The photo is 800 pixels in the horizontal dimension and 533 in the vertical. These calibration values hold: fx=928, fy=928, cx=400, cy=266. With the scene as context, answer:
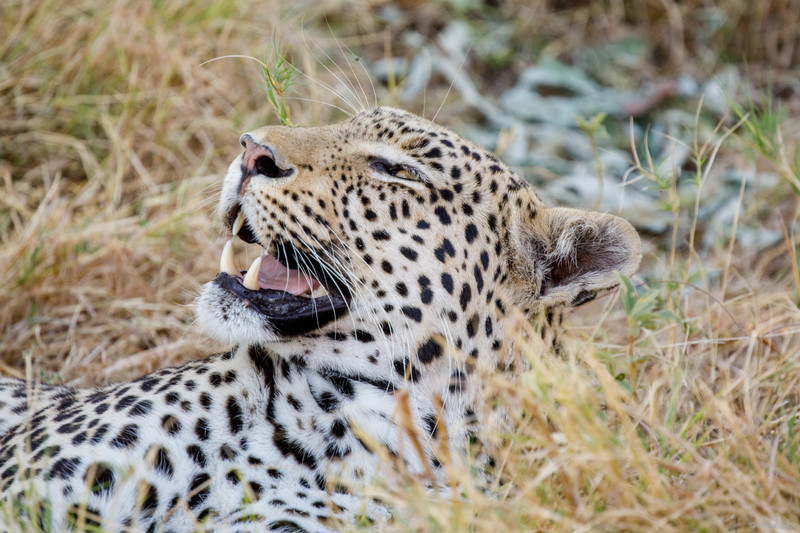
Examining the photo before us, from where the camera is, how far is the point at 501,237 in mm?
4105

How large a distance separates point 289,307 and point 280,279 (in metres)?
0.21

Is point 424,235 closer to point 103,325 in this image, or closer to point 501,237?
point 501,237

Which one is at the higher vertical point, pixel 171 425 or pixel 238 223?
pixel 238 223

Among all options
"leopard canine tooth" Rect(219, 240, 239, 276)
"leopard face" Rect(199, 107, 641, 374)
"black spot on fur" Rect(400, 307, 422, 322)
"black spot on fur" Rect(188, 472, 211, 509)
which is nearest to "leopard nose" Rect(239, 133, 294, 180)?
"leopard face" Rect(199, 107, 641, 374)

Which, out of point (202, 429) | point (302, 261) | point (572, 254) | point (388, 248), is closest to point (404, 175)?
point (388, 248)

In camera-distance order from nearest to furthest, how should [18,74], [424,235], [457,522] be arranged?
[457,522] < [424,235] < [18,74]

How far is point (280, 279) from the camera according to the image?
405 cm

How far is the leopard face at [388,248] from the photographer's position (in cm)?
387

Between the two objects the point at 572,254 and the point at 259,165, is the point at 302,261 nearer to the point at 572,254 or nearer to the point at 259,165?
the point at 259,165

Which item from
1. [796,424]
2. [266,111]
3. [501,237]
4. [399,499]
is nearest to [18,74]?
[266,111]

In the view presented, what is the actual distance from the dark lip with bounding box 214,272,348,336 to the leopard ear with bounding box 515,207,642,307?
0.85m

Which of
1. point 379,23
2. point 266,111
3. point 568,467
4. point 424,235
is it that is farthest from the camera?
point 379,23

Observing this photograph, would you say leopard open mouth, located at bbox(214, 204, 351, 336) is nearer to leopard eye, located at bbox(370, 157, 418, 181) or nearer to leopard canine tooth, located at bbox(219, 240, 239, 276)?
leopard canine tooth, located at bbox(219, 240, 239, 276)

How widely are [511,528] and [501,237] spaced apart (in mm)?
1558
